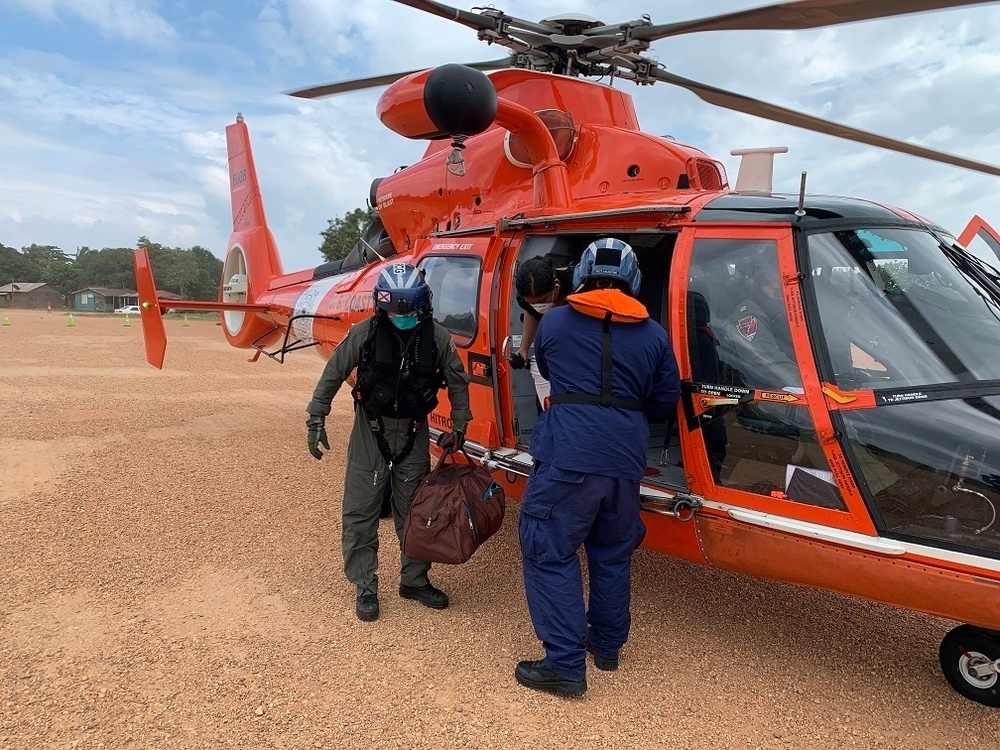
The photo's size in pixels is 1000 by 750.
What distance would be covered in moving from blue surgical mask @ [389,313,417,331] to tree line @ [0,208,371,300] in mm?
77877

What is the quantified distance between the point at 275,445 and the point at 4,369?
28.7 feet

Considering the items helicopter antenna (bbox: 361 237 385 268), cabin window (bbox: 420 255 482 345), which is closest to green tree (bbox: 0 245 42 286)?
helicopter antenna (bbox: 361 237 385 268)

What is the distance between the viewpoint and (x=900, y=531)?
104 inches

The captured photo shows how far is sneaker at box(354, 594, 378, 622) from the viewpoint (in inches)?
145

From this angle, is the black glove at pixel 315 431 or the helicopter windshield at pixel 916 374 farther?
the black glove at pixel 315 431

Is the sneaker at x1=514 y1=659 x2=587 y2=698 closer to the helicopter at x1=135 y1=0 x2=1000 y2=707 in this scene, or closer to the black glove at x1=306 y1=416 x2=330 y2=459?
the helicopter at x1=135 y1=0 x2=1000 y2=707

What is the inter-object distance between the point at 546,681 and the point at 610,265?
6.29 ft

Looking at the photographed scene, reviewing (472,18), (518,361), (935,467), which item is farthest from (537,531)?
(472,18)

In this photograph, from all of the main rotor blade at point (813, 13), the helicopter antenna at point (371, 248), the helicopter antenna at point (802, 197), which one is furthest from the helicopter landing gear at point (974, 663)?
the helicopter antenna at point (371, 248)

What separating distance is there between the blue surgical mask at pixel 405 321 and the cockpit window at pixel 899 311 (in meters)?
2.02

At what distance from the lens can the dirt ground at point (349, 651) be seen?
110 inches

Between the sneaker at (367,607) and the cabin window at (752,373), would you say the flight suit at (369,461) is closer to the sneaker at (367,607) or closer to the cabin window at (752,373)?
the sneaker at (367,607)

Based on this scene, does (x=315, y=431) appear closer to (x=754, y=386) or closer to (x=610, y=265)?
(x=610, y=265)

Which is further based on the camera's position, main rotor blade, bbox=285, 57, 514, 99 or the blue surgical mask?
main rotor blade, bbox=285, 57, 514, 99
